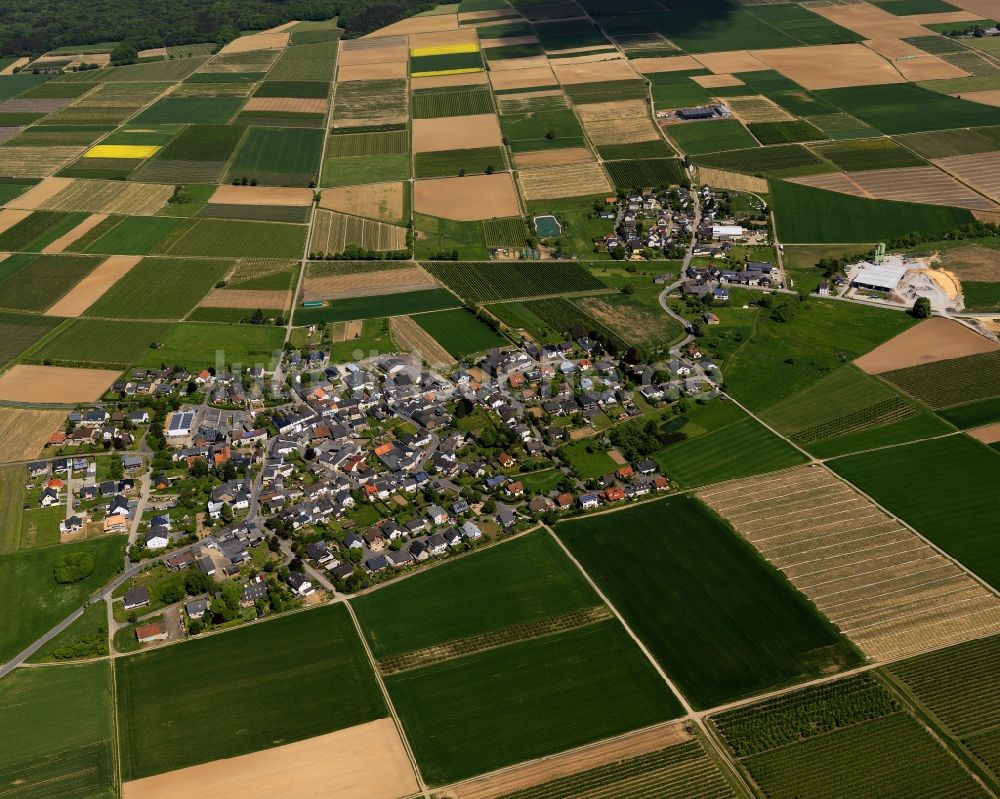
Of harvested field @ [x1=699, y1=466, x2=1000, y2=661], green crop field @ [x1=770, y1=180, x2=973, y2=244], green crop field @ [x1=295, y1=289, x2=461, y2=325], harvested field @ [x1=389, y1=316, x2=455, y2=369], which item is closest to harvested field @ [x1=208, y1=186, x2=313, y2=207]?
green crop field @ [x1=295, y1=289, x2=461, y2=325]

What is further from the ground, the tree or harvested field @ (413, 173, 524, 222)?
harvested field @ (413, 173, 524, 222)

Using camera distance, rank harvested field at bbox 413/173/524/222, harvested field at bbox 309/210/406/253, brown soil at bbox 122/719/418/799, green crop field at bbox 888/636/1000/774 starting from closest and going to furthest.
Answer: brown soil at bbox 122/719/418/799 < green crop field at bbox 888/636/1000/774 < harvested field at bbox 309/210/406/253 < harvested field at bbox 413/173/524/222

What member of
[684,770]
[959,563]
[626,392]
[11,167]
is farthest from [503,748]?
[11,167]

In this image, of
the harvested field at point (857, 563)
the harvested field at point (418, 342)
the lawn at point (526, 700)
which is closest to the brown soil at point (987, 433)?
the harvested field at point (857, 563)

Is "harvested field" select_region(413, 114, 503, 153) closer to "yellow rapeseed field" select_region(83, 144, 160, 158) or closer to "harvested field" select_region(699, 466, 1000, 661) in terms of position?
"yellow rapeseed field" select_region(83, 144, 160, 158)

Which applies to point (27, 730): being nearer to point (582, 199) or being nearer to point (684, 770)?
point (684, 770)

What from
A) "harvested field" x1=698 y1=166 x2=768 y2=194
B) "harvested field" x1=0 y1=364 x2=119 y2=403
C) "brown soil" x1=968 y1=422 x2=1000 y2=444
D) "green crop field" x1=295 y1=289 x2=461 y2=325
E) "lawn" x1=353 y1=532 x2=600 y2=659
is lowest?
"lawn" x1=353 y1=532 x2=600 y2=659

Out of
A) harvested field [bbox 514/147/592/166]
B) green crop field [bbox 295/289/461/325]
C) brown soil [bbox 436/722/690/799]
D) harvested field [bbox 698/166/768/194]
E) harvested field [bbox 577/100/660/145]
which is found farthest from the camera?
harvested field [bbox 577/100/660/145]

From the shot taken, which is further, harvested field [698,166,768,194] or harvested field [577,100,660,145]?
harvested field [577,100,660,145]
